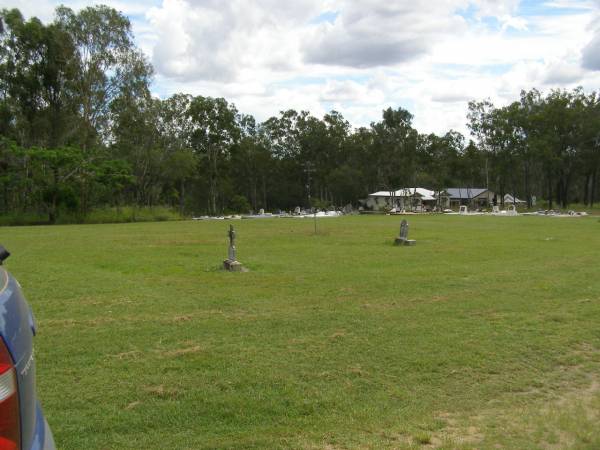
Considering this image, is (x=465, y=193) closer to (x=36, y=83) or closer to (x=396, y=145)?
(x=396, y=145)

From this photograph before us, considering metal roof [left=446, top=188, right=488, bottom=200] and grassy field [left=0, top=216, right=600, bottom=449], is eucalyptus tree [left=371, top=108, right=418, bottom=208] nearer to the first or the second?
metal roof [left=446, top=188, right=488, bottom=200]

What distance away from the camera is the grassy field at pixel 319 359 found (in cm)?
420

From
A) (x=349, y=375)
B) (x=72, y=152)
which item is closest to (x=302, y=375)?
(x=349, y=375)

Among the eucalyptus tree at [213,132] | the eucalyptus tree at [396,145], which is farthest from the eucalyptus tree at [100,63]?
the eucalyptus tree at [396,145]

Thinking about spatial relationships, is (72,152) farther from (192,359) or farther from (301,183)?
(301,183)

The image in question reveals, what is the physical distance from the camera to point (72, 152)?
43.1 meters

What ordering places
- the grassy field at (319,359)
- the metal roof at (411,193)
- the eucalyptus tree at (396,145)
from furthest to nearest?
the metal roof at (411,193) → the eucalyptus tree at (396,145) → the grassy field at (319,359)

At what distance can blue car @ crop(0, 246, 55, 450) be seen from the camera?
1733 mm

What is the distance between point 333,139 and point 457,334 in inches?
3078

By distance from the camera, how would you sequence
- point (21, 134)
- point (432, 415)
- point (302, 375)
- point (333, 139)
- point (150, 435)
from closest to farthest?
point (150, 435) → point (432, 415) → point (302, 375) → point (21, 134) → point (333, 139)

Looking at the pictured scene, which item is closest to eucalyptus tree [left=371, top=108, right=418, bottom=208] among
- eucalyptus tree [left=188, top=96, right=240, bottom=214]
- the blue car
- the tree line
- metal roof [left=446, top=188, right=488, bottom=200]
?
the tree line

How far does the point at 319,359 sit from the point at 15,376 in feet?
14.4

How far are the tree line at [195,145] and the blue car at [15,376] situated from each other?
2682cm

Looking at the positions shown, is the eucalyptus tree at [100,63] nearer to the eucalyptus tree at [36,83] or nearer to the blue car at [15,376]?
the eucalyptus tree at [36,83]
